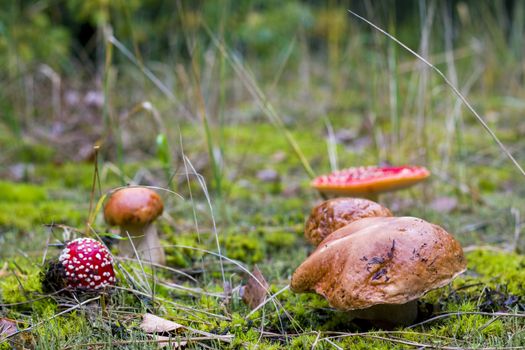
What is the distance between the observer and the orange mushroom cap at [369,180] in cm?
258

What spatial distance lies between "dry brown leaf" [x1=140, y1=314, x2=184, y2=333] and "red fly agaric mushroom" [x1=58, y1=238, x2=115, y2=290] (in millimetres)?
251

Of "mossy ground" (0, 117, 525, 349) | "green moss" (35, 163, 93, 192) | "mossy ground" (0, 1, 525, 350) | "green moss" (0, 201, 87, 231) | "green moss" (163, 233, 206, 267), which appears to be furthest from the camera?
"green moss" (35, 163, 93, 192)

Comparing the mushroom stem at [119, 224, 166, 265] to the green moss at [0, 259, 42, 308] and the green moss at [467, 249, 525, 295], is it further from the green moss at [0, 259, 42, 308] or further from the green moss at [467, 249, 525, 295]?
the green moss at [467, 249, 525, 295]

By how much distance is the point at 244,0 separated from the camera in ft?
21.1

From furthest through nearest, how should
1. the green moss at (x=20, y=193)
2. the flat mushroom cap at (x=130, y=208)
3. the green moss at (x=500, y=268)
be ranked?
1. the green moss at (x=20, y=193)
2. the flat mushroom cap at (x=130, y=208)
3. the green moss at (x=500, y=268)

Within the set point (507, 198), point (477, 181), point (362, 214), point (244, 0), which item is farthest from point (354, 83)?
point (362, 214)

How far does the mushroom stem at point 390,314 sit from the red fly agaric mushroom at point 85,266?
94 centimetres

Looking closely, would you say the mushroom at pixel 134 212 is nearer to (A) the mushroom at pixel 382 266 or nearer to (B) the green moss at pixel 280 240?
(B) the green moss at pixel 280 240

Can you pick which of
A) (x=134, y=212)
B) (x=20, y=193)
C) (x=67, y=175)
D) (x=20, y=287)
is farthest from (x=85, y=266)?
(x=67, y=175)

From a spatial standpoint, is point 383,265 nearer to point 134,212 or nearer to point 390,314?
point 390,314

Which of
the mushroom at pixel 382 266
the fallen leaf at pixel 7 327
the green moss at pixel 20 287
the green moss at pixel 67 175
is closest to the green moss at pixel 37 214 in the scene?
the green moss at pixel 67 175

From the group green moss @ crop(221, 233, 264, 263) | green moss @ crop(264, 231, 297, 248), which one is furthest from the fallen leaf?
green moss @ crop(264, 231, 297, 248)

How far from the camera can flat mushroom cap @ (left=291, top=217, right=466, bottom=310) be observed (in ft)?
4.91

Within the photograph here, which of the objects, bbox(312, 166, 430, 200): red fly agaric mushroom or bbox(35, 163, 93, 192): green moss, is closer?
bbox(312, 166, 430, 200): red fly agaric mushroom
